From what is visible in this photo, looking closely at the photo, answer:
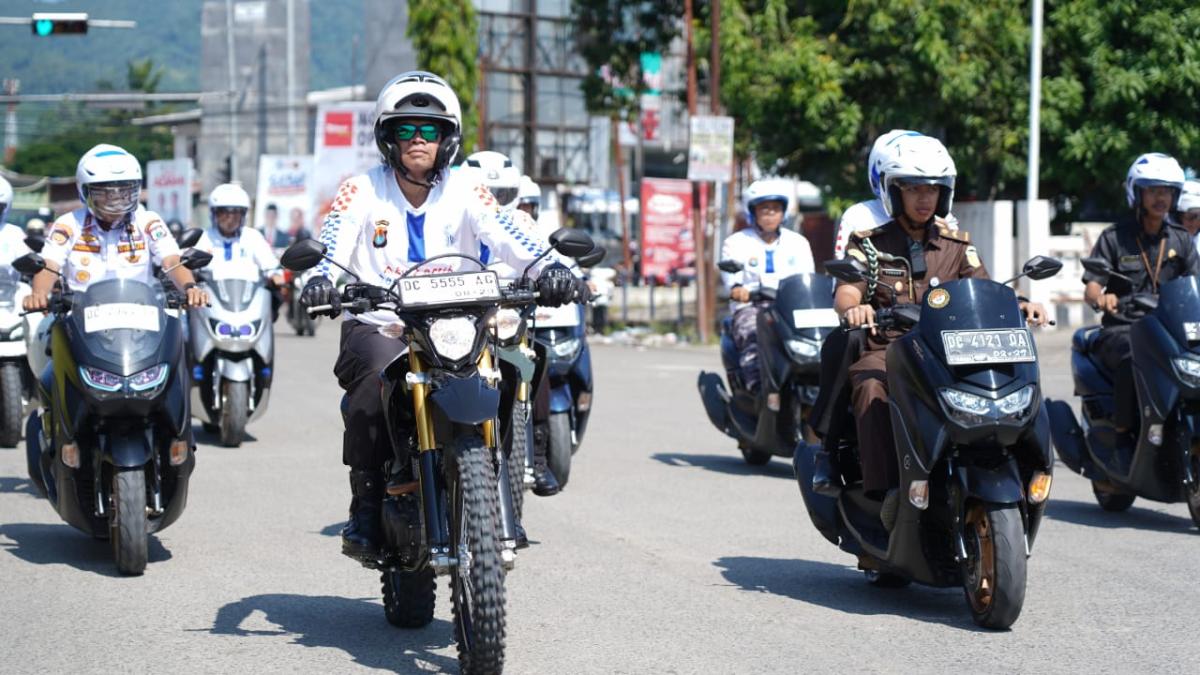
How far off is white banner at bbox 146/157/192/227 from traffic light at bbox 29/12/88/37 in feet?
66.4

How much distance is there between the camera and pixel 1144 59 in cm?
2514

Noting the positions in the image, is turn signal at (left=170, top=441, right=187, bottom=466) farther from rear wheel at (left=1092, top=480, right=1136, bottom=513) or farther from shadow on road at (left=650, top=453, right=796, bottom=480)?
rear wheel at (left=1092, top=480, right=1136, bottom=513)

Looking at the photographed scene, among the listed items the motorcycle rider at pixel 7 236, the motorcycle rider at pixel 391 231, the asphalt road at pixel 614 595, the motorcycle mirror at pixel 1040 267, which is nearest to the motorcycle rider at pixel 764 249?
the asphalt road at pixel 614 595

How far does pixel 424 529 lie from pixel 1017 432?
2.20 metres

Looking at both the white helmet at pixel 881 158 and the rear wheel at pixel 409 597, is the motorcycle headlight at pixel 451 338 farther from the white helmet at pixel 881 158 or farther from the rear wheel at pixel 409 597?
the white helmet at pixel 881 158

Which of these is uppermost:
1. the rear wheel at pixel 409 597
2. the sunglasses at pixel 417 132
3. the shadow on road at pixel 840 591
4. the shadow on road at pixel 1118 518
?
the sunglasses at pixel 417 132

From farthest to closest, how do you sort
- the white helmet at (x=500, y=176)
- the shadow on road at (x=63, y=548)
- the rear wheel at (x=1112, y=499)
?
the white helmet at (x=500, y=176), the rear wheel at (x=1112, y=499), the shadow on road at (x=63, y=548)

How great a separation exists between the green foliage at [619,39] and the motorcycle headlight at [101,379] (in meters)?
22.9

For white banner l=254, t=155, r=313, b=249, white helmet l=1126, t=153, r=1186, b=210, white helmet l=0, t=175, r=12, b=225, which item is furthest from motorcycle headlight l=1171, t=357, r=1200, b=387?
white banner l=254, t=155, r=313, b=249

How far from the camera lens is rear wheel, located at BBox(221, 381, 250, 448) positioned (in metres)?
13.8

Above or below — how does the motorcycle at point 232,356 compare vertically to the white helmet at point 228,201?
below

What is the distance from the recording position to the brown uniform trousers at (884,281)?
287 inches

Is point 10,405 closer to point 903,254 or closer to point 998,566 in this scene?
point 903,254

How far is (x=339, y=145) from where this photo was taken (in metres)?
48.1
